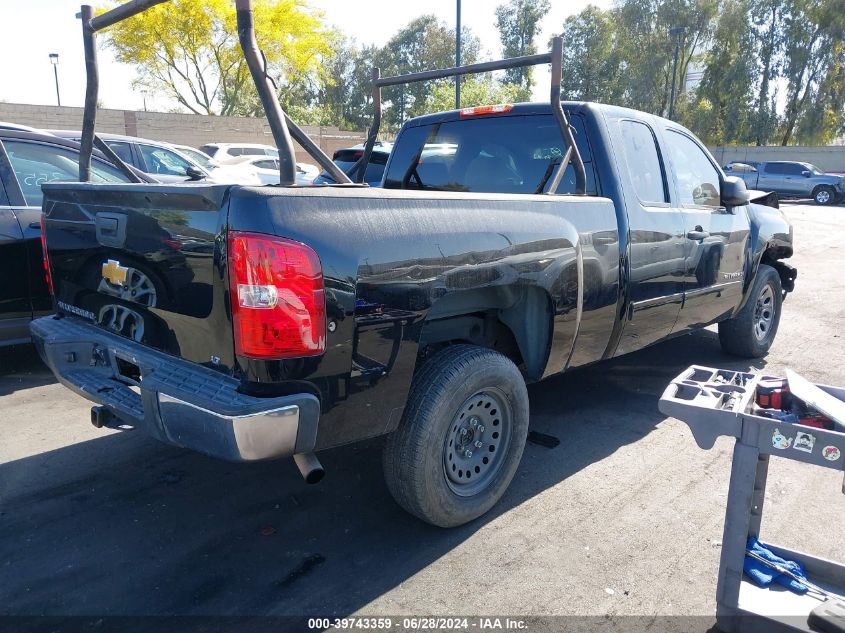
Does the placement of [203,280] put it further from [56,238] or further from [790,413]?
[790,413]

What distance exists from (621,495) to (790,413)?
53.4 inches

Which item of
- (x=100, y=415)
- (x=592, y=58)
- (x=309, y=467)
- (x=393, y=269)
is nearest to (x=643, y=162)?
(x=393, y=269)

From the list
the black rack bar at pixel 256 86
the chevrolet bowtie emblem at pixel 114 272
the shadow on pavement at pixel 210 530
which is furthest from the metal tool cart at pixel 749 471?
the chevrolet bowtie emblem at pixel 114 272

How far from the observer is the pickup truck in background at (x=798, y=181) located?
28.0 metres

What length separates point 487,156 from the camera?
4.45 metres

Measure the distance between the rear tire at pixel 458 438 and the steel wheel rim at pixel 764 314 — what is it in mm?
3508

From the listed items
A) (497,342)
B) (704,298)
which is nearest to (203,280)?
(497,342)

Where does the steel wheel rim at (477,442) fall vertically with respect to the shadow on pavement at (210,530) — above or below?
above

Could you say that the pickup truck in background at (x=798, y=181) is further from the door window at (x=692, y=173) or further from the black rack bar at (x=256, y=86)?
the black rack bar at (x=256, y=86)

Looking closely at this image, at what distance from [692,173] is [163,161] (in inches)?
269

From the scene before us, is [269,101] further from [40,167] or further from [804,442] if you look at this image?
[40,167]

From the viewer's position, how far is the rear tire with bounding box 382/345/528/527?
2916mm

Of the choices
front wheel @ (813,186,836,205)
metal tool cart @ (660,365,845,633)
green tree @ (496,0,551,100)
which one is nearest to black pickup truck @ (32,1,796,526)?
metal tool cart @ (660,365,845,633)

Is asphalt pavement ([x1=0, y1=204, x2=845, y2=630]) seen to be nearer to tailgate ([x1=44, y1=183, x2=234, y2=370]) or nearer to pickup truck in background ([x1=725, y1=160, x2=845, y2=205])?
tailgate ([x1=44, y1=183, x2=234, y2=370])
